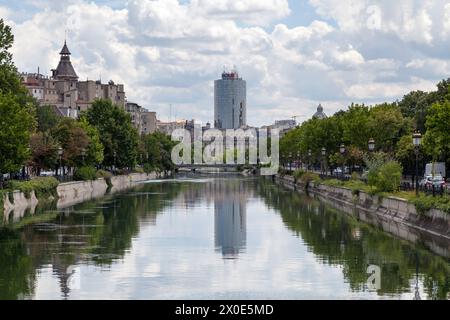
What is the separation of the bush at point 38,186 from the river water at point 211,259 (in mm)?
6837

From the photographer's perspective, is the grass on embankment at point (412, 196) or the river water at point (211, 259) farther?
the grass on embankment at point (412, 196)

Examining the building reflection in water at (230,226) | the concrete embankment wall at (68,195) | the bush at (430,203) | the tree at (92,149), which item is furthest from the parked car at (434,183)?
the tree at (92,149)

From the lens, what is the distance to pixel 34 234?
2062 inches

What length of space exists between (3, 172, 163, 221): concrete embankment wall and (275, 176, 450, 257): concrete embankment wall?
23802mm

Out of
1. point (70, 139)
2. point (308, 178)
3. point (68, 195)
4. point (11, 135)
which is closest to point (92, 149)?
point (70, 139)

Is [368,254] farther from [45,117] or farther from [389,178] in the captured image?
[45,117]

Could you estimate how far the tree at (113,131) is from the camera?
142 m

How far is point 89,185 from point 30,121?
1505 inches

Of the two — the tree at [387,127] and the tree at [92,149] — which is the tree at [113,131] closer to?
the tree at [92,149]
